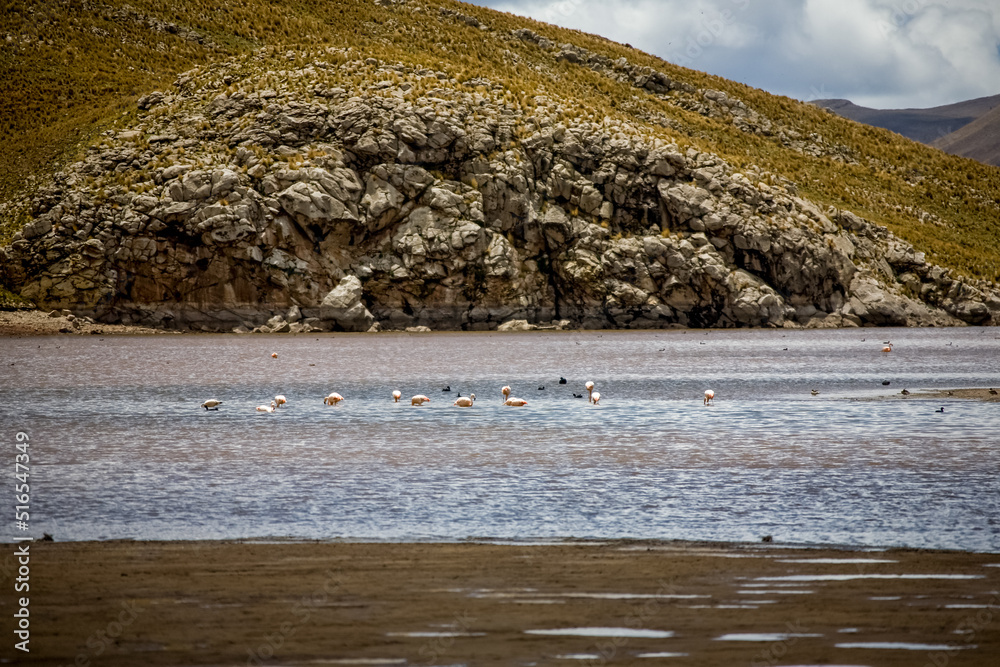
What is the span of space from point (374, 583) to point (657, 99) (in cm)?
12322

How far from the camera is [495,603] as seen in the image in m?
9.24

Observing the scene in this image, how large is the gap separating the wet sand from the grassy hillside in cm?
8521

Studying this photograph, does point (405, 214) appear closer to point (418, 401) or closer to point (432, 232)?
point (432, 232)

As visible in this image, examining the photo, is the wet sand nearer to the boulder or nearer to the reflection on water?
the reflection on water

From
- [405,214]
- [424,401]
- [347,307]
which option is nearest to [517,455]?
[424,401]

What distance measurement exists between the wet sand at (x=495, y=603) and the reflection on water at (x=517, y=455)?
119 cm

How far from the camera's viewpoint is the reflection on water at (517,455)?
13398 mm

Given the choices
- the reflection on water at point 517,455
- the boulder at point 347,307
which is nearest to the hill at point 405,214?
the boulder at point 347,307

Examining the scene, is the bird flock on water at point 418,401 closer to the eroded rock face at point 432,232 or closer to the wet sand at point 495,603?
the wet sand at point 495,603

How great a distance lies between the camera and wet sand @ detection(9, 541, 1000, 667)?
7.89 metres

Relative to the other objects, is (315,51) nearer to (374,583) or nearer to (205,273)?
(205,273)

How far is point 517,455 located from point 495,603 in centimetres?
1055

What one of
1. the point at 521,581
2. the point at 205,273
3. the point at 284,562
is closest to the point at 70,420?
the point at 284,562

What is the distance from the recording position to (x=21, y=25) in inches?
4537
